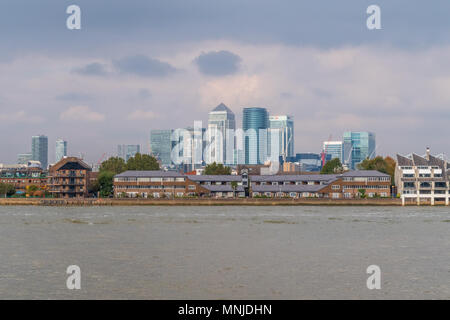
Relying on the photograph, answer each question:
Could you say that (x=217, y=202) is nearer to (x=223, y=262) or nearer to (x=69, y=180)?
(x=69, y=180)

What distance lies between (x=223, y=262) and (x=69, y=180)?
131m

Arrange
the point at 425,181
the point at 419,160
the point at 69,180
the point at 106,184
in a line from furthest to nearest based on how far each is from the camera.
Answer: the point at 106,184 < the point at 69,180 < the point at 419,160 < the point at 425,181

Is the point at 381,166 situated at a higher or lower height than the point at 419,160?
lower

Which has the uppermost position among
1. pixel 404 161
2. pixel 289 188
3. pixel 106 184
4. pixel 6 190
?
pixel 404 161

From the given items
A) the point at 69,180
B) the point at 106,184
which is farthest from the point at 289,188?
the point at 69,180

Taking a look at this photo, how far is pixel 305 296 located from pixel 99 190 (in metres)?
148

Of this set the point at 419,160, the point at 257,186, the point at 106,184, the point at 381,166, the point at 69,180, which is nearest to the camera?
the point at 419,160

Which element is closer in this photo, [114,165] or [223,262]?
[223,262]

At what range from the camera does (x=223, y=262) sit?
144 feet

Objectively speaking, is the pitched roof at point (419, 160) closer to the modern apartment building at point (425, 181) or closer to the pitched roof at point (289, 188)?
the modern apartment building at point (425, 181)
